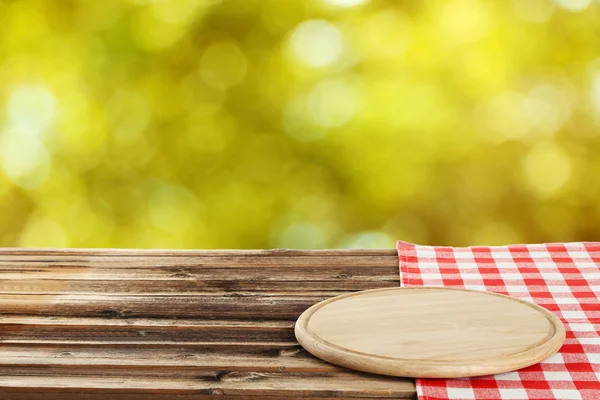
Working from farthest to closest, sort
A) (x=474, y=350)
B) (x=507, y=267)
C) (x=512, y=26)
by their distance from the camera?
1. (x=512, y=26)
2. (x=507, y=267)
3. (x=474, y=350)

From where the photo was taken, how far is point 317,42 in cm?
238

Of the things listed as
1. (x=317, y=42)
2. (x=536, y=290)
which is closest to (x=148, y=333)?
(x=536, y=290)

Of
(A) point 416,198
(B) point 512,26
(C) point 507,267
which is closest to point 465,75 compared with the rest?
(B) point 512,26

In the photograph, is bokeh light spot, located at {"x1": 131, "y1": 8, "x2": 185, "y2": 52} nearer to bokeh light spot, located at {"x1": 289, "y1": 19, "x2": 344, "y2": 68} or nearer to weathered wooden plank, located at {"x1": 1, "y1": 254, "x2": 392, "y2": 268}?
bokeh light spot, located at {"x1": 289, "y1": 19, "x2": 344, "y2": 68}

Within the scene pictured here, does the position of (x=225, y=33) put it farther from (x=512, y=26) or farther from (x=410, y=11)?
(x=512, y=26)

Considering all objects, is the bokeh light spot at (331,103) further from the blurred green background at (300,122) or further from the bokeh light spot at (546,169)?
the bokeh light spot at (546,169)

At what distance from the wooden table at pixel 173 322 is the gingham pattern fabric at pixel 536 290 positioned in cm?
7

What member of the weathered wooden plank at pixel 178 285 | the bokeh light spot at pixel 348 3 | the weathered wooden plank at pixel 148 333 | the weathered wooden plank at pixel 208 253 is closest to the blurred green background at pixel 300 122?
the bokeh light spot at pixel 348 3

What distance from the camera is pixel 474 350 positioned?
48.2 inches

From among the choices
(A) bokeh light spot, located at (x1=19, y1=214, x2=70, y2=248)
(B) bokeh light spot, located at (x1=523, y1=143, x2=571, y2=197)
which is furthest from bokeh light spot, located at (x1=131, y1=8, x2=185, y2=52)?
(B) bokeh light spot, located at (x1=523, y1=143, x2=571, y2=197)

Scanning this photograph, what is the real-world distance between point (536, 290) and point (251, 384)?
0.66m

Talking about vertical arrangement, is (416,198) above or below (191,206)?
below

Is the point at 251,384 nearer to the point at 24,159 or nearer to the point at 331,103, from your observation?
the point at 331,103

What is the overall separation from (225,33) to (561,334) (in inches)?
58.1
